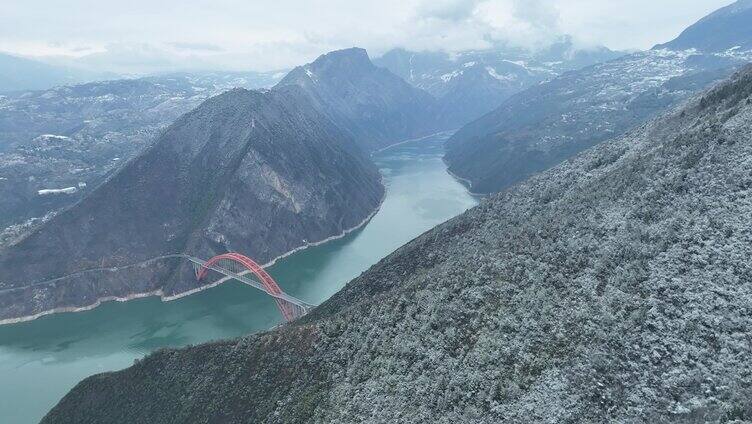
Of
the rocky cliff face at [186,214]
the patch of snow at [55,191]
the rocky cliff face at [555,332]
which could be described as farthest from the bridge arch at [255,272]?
the patch of snow at [55,191]

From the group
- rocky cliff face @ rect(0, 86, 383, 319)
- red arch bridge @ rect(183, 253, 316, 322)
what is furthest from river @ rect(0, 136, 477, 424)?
rocky cliff face @ rect(0, 86, 383, 319)

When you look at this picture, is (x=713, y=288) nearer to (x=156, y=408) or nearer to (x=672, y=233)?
(x=672, y=233)

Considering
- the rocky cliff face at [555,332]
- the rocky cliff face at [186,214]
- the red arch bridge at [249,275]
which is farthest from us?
the rocky cliff face at [186,214]

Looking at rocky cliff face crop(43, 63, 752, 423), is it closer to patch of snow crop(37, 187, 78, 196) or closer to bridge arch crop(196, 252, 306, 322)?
bridge arch crop(196, 252, 306, 322)

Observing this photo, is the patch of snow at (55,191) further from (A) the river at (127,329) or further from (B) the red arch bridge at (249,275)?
(B) the red arch bridge at (249,275)

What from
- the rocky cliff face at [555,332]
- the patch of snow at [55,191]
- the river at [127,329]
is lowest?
the river at [127,329]

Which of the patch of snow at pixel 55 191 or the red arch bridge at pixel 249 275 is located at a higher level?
the patch of snow at pixel 55 191

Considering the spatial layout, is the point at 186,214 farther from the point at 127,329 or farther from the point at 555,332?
the point at 555,332

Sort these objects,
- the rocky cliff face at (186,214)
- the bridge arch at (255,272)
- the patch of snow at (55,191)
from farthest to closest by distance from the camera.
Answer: the patch of snow at (55,191), the rocky cliff face at (186,214), the bridge arch at (255,272)
